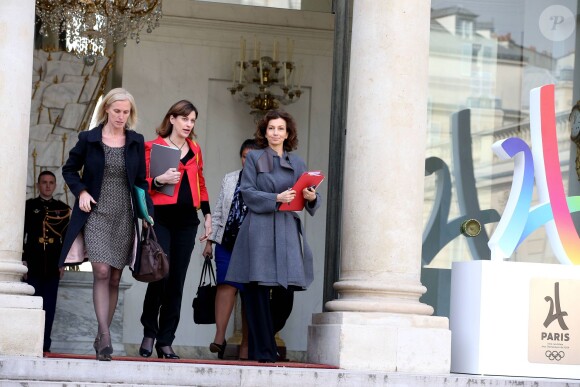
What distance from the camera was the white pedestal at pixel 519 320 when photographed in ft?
32.5

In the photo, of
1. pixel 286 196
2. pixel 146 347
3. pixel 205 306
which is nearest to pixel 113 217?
pixel 146 347

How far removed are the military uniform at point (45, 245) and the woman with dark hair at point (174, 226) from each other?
2.05 meters

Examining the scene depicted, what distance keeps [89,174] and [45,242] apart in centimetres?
265

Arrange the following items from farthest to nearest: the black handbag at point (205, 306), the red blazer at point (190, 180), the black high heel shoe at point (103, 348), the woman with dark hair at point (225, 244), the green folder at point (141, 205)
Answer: the black handbag at point (205, 306) → the woman with dark hair at point (225, 244) → the red blazer at point (190, 180) → the green folder at point (141, 205) → the black high heel shoe at point (103, 348)

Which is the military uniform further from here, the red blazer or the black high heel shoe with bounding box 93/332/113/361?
the black high heel shoe with bounding box 93/332/113/361

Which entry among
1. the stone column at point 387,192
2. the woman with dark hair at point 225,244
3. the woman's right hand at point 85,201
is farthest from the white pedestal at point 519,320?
the woman's right hand at point 85,201

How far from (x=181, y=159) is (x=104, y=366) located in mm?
1849

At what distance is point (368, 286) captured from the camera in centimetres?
987

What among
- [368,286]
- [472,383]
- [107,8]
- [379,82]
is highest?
[107,8]

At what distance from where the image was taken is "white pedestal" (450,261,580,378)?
390 inches

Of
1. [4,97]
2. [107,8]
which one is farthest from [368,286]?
Result: [107,8]

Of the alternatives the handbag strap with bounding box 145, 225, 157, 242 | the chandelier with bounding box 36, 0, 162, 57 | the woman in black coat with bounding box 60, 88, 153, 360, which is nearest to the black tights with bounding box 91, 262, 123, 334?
the woman in black coat with bounding box 60, 88, 153, 360

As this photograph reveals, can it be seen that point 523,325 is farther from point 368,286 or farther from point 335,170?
point 335,170

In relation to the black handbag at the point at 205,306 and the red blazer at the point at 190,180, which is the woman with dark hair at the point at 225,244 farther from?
the red blazer at the point at 190,180
